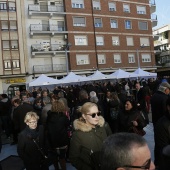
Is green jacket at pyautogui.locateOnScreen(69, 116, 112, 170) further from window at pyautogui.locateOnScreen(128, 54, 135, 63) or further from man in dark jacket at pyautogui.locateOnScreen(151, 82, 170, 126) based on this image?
window at pyautogui.locateOnScreen(128, 54, 135, 63)

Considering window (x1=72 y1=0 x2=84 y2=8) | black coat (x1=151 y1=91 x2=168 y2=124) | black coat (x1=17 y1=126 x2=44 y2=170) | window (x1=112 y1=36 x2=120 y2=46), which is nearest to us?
black coat (x1=17 y1=126 x2=44 y2=170)

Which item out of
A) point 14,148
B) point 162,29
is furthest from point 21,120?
point 162,29

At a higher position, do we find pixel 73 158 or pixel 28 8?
pixel 28 8

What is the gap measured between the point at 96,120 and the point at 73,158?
569 millimetres

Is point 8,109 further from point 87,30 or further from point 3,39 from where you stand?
point 87,30

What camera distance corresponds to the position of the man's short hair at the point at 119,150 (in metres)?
1.57

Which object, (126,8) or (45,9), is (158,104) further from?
(126,8)

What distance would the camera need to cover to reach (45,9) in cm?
3759

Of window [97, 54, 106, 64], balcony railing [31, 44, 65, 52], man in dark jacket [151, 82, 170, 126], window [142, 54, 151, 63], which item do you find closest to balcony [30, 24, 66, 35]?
balcony railing [31, 44, 65, 52]

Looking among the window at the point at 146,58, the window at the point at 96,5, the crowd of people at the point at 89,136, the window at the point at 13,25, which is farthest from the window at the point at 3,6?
the crowd of people at the point at 89,136

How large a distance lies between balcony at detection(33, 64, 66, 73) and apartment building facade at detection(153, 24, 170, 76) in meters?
18.2

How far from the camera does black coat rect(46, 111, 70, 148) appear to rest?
5.04m

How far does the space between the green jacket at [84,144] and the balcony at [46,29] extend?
33643mm

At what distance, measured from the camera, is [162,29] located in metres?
55.9
